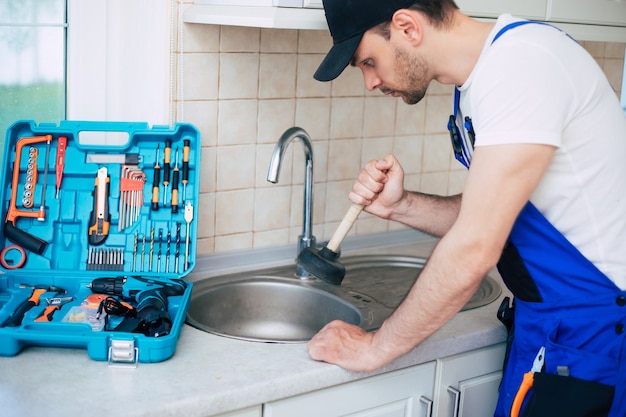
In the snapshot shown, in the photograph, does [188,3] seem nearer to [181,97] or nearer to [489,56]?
[181,97]

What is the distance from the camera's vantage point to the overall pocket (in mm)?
1483

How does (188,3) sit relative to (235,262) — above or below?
above

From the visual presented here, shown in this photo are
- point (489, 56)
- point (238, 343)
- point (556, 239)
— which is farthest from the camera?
point (238, 343)

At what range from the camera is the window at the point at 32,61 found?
1.88 meters

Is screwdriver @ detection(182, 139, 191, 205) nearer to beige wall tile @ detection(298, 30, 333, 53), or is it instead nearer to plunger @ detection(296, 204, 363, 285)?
plunger @ detection(296, 204, 363, 285)

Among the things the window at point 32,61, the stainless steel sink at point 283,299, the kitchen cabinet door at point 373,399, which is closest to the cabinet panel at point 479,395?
the kitchen cabinet door at point 373,399

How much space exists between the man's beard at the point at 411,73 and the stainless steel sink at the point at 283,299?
24.5 inches

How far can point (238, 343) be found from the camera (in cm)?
162

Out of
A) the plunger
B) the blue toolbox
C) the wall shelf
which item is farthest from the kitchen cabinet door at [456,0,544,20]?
the blue toolbox

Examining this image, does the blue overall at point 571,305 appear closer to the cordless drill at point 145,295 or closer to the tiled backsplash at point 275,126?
the cordless drill at point 145,295

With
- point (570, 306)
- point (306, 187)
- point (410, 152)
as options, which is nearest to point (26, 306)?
point (306, 187)

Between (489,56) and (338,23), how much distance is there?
0.94 feet

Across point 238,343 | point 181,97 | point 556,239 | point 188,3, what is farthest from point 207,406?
point 188,3

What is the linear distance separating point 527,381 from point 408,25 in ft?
2.29
